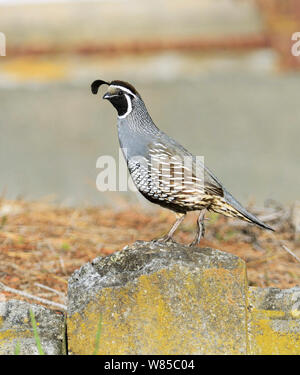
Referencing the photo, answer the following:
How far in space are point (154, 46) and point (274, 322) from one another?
4.46 m

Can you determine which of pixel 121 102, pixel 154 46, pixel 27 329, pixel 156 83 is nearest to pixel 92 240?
pixel 121 102

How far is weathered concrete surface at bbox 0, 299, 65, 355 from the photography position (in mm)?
2191

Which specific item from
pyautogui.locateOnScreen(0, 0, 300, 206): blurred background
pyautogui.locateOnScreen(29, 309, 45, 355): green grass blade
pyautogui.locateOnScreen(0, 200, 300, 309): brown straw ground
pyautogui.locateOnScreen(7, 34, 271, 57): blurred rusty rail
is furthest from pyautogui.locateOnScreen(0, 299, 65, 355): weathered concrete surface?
pyautogui.locateOnScreen(7, 34, 271, 57): blurred rusty rail

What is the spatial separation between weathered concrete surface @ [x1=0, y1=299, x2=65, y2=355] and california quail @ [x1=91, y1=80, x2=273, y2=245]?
1.95 ft

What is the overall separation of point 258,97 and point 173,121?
0.76 m

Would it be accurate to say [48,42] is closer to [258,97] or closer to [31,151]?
[31,151]

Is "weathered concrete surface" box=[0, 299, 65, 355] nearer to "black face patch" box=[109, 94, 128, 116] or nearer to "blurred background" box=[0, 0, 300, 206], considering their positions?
"black face patch" box=[109, 94, 128, 116]

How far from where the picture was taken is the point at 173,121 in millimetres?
5977

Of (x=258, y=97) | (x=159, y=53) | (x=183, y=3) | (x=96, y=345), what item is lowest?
(x=96, y=345)

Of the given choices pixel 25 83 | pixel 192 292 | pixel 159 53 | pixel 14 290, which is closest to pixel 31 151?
pixel 25 83

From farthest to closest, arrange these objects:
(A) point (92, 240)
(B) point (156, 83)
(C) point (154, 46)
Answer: (C) point (154, 46)
(B) point (156, 83)
(A) point (92, 240)

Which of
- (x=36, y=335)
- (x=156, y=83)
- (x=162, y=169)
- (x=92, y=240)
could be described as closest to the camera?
(x=36, y=335)

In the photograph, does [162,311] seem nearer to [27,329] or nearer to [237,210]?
[27,329]

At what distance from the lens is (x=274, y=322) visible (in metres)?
2.26
